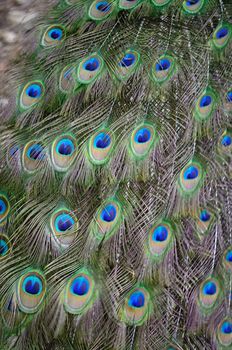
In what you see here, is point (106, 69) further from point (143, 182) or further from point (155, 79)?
point (143, 182)

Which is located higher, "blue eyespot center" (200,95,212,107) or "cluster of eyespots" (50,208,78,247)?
"blue eyespot center" (200,95,212,107)

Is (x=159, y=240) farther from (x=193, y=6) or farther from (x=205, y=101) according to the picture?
(x=193, y=6)

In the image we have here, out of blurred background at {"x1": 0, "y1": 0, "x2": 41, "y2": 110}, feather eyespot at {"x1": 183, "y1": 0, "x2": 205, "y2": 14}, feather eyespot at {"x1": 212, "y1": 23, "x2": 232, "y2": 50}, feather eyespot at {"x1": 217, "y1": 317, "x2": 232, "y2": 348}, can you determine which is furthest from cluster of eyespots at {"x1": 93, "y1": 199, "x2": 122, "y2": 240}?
blurred background at {"x1": 0, "y1": 0, "x2": 41, "y2": 110}

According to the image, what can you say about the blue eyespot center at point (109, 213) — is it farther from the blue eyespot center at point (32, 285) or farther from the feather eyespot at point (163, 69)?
the feather eyespot at point (163, 69)

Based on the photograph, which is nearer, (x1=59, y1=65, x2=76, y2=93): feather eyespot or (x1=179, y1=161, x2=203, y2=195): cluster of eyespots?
(x1=179, y1=161, x2=203, y2=195): cluster of eyespots

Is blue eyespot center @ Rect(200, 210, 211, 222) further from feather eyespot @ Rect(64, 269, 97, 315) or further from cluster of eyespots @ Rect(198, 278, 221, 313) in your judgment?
feather eyespot @ Rect(64, 269, 97, 315)

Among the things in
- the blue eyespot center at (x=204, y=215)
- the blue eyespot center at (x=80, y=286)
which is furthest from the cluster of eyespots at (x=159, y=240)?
the blue eyespot center at (x=80, y=286)
